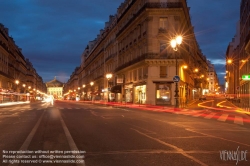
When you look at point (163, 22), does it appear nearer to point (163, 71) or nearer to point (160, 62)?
point (160, 62)

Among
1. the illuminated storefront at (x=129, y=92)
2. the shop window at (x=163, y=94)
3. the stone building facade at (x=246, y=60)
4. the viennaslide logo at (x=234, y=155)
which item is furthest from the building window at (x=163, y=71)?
the viennaslide logo at (x=234, y=155)

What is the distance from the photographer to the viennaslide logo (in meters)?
7.71

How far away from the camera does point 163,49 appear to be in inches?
1829

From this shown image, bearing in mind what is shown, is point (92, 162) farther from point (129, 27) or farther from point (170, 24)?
point (129, 27)

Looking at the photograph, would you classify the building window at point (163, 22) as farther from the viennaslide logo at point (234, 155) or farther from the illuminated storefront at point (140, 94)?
the viennaslide logo at point (234, 155)

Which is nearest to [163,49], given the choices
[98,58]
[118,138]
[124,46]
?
[124,46]

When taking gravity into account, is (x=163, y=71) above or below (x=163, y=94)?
above

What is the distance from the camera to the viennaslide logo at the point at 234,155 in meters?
7.71

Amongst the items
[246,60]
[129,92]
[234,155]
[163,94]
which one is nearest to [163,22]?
[163,94]

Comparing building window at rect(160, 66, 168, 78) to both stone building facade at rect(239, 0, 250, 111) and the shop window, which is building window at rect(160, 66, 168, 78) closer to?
the shop window

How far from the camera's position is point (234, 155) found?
27.0 feet

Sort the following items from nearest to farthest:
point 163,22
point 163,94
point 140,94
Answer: point 163,94, point 163,22, point 140,94

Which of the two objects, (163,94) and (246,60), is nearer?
(163,94)

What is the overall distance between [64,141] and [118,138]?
1914 mm
